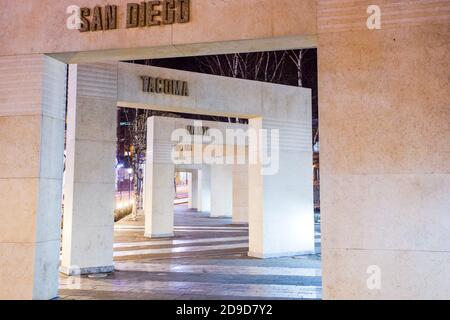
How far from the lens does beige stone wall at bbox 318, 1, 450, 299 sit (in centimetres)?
576

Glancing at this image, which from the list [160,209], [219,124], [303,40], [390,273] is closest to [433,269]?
[390,273]

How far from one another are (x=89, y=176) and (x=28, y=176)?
3.68m

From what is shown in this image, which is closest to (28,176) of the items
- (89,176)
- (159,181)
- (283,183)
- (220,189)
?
(89,176)

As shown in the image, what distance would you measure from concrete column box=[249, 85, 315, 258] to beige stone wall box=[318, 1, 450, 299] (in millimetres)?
7276

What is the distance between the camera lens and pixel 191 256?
13.1 m

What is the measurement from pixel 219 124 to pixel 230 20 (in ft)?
46.9

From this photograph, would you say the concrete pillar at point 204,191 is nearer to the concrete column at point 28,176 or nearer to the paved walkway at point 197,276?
the paved walkway at point 197,276

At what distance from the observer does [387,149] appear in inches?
235

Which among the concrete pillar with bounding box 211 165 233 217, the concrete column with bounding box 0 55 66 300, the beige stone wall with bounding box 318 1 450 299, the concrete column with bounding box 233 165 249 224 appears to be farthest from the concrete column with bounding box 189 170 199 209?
the beige stone wall with bounding box 318 1 450 299

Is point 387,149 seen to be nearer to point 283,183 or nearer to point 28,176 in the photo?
point 28,176

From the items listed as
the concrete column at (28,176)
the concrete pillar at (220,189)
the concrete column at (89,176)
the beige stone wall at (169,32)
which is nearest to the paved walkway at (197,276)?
the concrete column at (89,176)

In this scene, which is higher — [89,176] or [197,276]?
[89,176]

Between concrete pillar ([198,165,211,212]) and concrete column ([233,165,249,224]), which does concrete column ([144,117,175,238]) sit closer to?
concrete column ([233,165,249,224])

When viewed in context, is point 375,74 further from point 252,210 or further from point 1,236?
point 252,210
